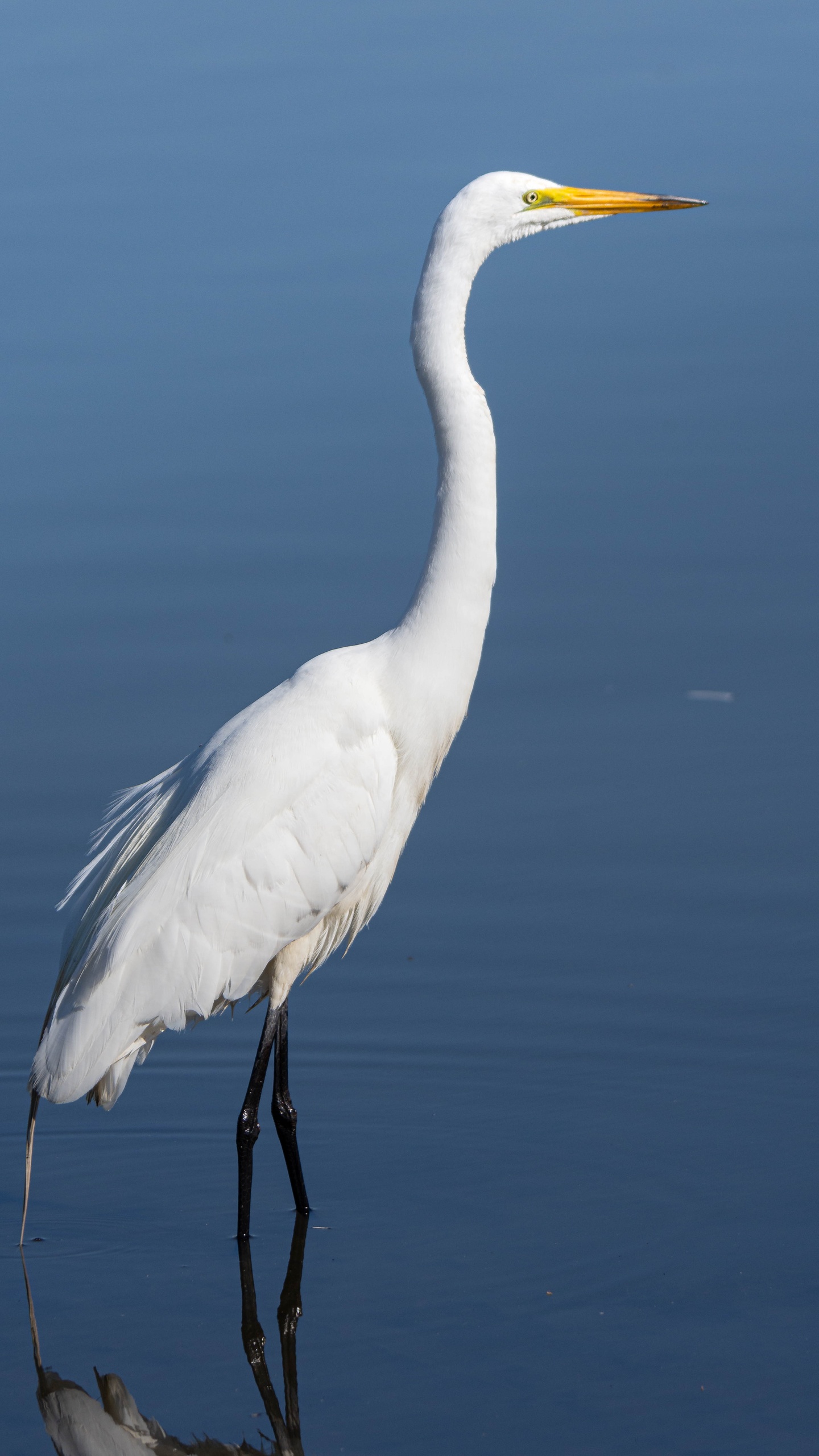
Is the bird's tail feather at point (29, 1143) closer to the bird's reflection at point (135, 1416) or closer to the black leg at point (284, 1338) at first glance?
the bird's reflection at point (135, 1416)

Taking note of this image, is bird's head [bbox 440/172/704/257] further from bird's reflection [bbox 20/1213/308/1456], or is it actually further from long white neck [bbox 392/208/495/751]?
bird's reflection [bbox 20/1213/308/1456]

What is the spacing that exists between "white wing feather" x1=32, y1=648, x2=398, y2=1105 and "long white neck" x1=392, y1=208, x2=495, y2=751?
17cm

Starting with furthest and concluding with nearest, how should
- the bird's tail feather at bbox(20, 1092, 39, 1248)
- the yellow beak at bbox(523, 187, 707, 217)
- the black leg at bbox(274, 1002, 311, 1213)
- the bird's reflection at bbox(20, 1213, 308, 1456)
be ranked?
the black leg at bbox(274, 1002, 311, 1213) < the yellow beak at bbox(523, 187, 707, 217) < the bird's tail feather at bbox(20, 1092, 39, 1248) < the bird's reflection at bbox(20, 1213, 308, 1456)

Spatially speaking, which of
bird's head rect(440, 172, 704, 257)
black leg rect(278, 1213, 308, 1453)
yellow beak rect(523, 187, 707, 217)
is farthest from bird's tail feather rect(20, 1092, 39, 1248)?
yellow beak rect(523, 187, 707, 217)

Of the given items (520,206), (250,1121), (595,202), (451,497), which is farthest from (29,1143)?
(595,202)

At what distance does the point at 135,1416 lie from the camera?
354cm

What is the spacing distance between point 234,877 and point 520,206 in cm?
168

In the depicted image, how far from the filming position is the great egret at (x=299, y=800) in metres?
3.97

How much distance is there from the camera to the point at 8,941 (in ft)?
17.4

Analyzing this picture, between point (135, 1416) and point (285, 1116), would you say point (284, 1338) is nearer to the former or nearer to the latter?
point (135, 1416)

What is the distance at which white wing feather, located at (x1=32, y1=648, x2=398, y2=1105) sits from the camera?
3.96 meters

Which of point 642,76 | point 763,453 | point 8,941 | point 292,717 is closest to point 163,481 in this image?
point 763,453

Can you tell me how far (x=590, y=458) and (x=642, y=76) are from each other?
569 centimetres

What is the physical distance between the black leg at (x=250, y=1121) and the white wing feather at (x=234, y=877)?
159mm
